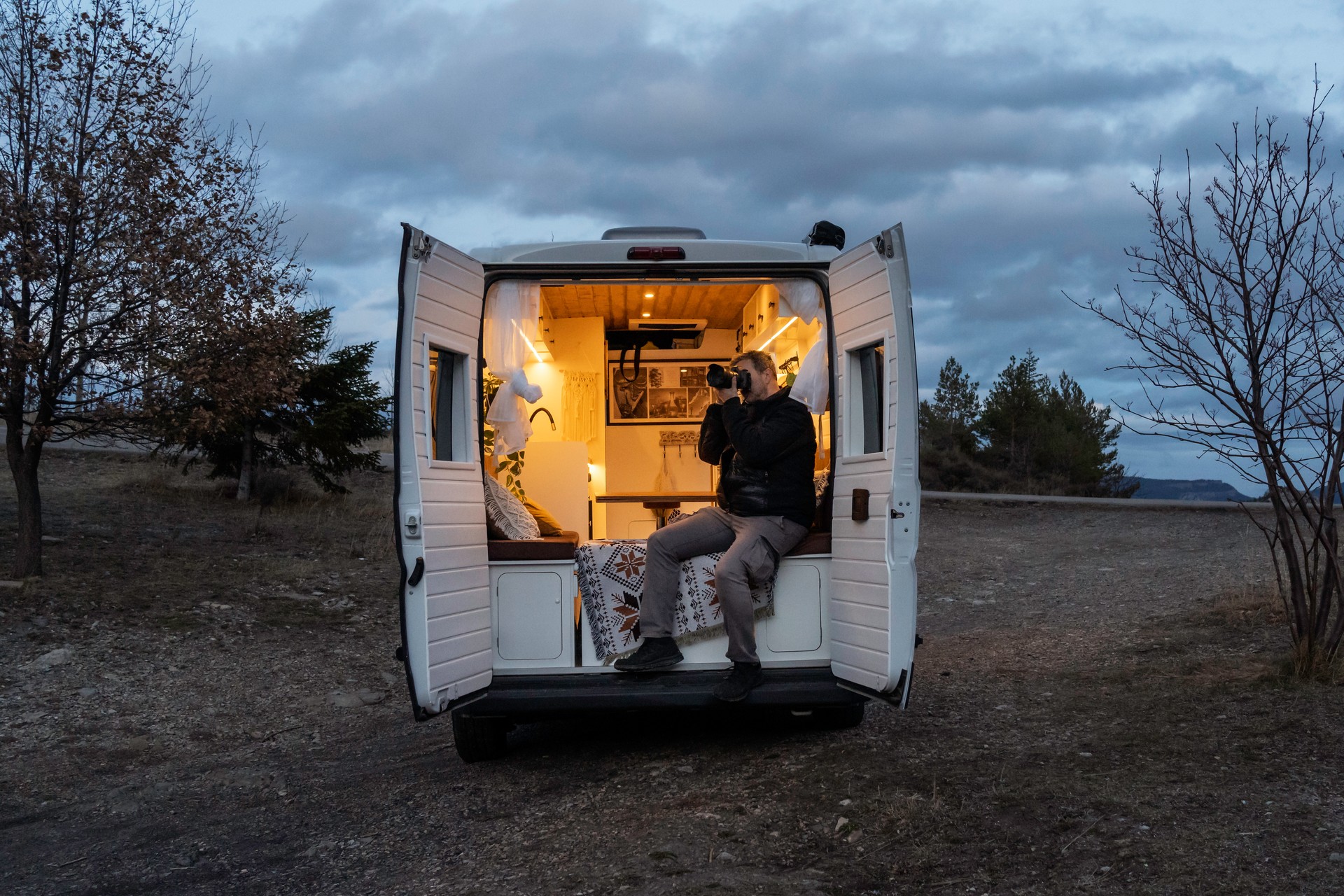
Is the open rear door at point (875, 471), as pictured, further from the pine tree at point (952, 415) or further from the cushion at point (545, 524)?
the pine tree at point (952, 415)

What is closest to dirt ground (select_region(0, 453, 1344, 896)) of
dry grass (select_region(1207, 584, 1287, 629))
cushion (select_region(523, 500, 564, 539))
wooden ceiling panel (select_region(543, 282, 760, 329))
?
dry grass (select_region(1207, 584, 1287, 629))

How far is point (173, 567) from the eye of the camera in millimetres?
10055

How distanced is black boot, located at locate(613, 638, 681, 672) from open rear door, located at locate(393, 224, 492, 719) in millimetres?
628

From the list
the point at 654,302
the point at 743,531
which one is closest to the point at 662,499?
the point at 654,302

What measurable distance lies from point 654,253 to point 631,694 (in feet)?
6.58

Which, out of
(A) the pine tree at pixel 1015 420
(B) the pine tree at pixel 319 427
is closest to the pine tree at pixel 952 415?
(A) the pine tree at pixel 1015 420

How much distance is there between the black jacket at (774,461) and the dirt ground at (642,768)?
1.15 m

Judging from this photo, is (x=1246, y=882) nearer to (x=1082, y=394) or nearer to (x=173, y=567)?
(x=173, y=567)

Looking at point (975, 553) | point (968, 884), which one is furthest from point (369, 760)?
point (975, 553)

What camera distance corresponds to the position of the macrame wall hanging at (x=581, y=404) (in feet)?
29.7

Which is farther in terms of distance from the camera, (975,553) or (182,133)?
(975,553)

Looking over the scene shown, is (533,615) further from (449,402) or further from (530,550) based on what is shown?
(449,402)

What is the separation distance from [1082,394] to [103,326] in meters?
23.1

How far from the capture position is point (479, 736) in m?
5.33
